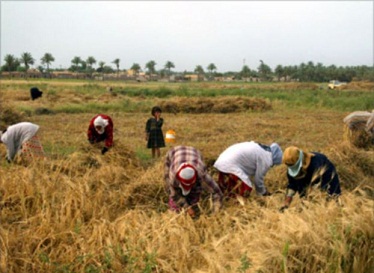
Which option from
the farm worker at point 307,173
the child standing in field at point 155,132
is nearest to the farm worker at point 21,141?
the child standing in field at point 155,132

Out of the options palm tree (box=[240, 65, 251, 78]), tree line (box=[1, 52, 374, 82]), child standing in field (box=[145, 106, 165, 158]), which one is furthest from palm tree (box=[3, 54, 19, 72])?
child standing in field (box=[145, 106, 165, 158])

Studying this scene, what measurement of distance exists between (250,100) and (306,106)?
320cm

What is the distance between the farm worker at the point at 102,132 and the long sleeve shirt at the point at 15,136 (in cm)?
87

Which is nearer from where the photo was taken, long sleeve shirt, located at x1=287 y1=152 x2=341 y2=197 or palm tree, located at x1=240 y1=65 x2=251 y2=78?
long sleeve shirt, located at x1=287 y1=152 x2=341 y2=197

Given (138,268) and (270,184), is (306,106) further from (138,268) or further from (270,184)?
(138,268)

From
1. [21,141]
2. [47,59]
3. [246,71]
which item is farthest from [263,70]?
[21,141]

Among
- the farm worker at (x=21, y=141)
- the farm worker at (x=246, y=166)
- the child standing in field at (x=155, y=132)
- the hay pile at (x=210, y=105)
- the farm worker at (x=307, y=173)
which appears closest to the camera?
the farm worker at (x=307, y=173)

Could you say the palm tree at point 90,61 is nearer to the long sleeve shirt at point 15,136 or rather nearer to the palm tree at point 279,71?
the palm tree at point 279,71

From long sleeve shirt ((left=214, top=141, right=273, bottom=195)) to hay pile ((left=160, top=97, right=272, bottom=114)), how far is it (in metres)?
13.6

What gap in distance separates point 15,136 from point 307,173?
4169 mm

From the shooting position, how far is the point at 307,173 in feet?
Result: 13.6

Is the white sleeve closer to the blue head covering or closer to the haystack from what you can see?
the blue head covering

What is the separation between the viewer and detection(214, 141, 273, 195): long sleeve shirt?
4.36m

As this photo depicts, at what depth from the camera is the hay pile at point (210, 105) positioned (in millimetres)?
18047
